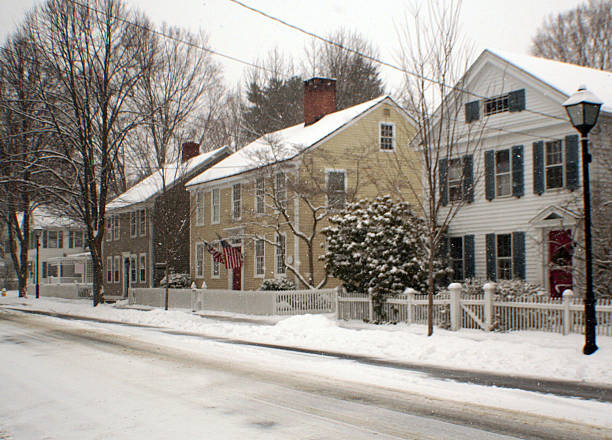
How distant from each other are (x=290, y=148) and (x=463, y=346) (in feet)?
53.5

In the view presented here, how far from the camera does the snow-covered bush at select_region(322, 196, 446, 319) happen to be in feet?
63.9

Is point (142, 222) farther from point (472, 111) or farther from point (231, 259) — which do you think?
point (472, 111)

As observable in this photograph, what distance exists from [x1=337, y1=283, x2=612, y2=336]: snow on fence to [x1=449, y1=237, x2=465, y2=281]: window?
216 inches

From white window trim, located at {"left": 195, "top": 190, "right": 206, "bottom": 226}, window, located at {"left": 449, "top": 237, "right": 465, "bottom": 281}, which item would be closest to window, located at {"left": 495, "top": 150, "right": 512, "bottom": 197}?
window, located at {"left": 449, "top": 237, "right": 465, "bottom": 281}

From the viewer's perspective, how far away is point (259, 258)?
1249 inches

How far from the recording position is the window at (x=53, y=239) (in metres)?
68.6

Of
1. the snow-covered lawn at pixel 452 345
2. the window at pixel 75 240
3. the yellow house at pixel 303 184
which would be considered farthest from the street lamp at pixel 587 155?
the window at pixel 75 240

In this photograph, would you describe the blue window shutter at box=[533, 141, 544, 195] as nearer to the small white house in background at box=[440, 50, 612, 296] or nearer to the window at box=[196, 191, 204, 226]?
the small white house in background at box=[440, 50, 612, 296]

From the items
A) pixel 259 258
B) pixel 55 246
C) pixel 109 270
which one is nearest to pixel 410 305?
pixel 259 258

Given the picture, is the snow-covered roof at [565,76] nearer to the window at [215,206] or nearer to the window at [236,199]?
the window at [236,199]

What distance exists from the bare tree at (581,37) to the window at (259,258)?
79.2 ft

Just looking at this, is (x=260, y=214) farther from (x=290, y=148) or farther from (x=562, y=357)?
(x=562, y=357)

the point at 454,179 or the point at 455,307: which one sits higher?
the point at 454,179

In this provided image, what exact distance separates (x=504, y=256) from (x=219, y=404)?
16221 millimetres
